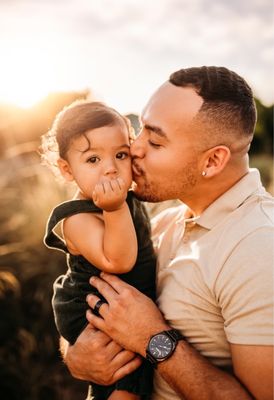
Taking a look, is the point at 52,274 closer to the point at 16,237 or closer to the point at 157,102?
the point at 16,237

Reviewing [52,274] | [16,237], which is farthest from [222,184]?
[16,237]

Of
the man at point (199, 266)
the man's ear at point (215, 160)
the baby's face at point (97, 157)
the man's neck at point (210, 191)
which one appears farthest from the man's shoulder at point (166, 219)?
the baby's face at point (97, 157)

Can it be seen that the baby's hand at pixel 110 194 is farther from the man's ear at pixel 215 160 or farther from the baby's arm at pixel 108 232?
the man's ear at pixel 215 160

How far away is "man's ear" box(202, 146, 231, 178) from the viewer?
2.82 meters

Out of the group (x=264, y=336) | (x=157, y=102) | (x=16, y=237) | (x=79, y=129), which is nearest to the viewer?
(x=264, y=336)

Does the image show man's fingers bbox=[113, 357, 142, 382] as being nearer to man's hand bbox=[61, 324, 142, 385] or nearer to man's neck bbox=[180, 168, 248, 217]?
man's hand bbox=[61, 324, 142, 385]

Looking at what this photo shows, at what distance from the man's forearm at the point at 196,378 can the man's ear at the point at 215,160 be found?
3.39ft

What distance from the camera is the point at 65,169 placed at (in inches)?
116

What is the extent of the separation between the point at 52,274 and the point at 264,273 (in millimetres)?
3661

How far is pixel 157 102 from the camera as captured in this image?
2984mm

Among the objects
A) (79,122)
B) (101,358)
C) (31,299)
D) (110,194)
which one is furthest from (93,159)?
(31,299)

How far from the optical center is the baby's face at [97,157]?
8.91 ft

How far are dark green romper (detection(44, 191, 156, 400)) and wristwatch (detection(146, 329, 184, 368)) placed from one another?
29cm

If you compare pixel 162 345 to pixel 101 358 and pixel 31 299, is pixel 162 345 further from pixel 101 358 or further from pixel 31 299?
pixel 31 299
